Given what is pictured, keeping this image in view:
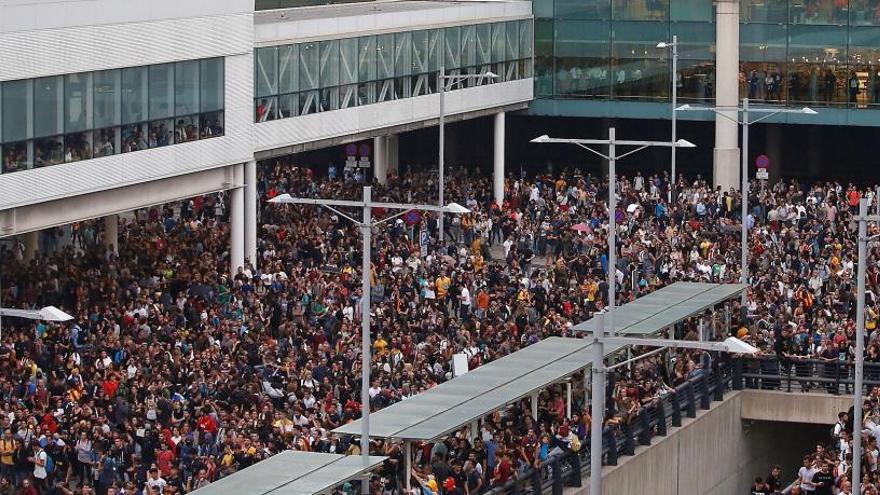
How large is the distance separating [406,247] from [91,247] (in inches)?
307

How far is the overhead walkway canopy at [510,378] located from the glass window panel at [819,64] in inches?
1127

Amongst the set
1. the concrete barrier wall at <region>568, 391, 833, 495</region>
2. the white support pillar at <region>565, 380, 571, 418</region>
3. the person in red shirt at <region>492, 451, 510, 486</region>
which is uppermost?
the white support pillar at <region>565, 380, 571, 418</region>

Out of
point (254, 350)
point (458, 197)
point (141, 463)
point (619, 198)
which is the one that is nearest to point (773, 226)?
point (619, 198)

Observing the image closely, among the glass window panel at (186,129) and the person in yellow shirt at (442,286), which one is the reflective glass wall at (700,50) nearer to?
the glass window panel at (186,129)

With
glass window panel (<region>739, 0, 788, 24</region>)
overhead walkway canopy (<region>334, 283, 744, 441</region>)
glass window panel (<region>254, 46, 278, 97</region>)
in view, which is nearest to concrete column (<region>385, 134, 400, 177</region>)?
glass window panel (<region>739, 0, 788, 24</region>)

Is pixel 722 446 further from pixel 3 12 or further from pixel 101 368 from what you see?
pixel 3 12

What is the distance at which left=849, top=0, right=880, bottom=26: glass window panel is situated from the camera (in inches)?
3039

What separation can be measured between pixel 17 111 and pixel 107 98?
398 centimetres

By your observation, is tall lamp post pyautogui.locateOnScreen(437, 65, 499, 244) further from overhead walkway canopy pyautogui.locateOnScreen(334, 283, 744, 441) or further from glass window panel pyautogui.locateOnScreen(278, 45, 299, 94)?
overhead walkway canopy pyautogui.locateOnScreen(334, 283, 744, 441)

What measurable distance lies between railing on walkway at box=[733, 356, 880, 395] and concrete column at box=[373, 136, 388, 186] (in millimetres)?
26023

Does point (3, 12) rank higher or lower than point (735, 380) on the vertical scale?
higher

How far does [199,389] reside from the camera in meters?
43.0

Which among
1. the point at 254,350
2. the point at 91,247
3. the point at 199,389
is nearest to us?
the point at 199,389

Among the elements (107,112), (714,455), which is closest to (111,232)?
(107,112)
